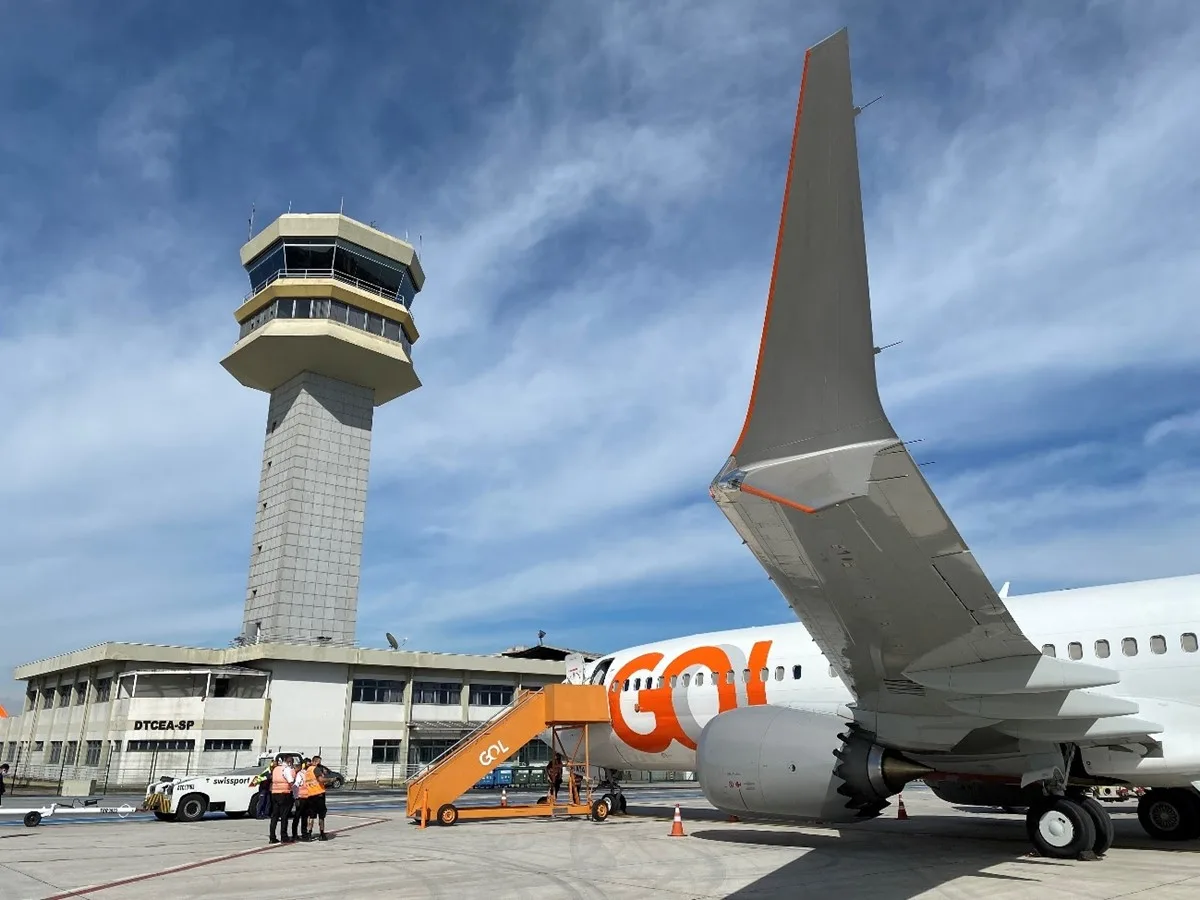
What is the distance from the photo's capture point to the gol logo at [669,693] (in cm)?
1479

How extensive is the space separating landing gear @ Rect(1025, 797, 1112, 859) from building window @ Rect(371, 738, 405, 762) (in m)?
34.6

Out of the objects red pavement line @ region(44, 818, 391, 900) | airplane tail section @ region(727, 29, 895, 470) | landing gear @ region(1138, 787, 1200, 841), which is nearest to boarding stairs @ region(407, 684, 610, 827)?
red pavement line @ region(44, 818, 391, 900)

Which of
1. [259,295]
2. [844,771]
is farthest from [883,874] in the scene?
[259,295]

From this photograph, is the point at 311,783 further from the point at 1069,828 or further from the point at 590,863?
the point at 1069,828

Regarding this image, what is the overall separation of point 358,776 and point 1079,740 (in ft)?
115

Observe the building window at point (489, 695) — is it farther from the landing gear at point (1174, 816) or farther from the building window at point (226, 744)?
the landing gear at point (1174, 816)

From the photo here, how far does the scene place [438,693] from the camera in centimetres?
4247

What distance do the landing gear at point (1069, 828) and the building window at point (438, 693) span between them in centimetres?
3530

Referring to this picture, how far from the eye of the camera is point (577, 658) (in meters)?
20.1

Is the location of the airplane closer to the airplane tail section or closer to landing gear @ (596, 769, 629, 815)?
the airplane tail section

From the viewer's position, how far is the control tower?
44281 millimetres

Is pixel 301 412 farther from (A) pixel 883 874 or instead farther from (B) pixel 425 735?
(A) pixel 883 874

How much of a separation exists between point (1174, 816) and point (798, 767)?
690 cm

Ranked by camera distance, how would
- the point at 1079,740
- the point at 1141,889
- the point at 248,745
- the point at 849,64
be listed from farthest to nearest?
1. the point at 248,745
2. the point at 1079,740
3. the point at 1141,889
4. the point at 849,64
